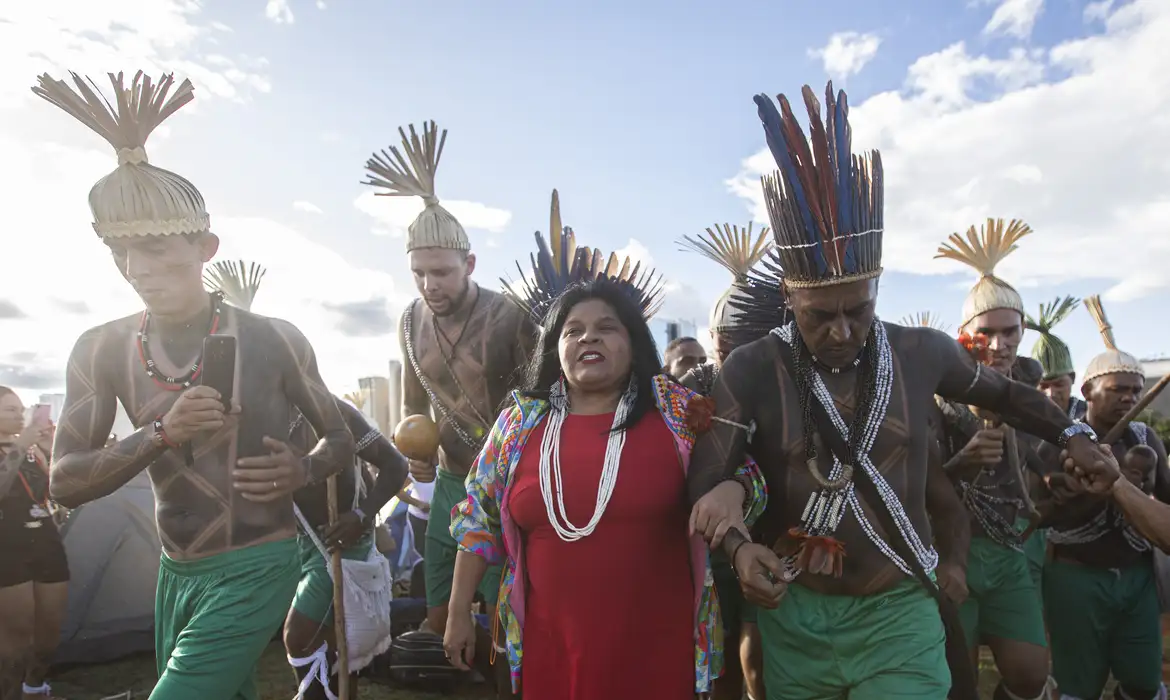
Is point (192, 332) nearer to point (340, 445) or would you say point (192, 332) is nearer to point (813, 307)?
point (340, 445)

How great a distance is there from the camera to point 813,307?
2.56 meters

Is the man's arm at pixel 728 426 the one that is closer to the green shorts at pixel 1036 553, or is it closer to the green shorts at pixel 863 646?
the green shorts at pixel 863 646

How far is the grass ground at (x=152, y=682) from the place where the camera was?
240 inches

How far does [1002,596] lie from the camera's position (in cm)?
409

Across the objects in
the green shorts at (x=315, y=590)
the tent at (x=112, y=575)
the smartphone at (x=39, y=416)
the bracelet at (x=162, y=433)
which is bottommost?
the tent at (x=112, y=575)

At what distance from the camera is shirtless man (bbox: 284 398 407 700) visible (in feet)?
13.2

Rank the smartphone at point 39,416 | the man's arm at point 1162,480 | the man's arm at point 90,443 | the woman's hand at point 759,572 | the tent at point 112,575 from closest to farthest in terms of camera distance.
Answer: the woman's hand at point 759,572 < the man's arm at point 90,443 < the man's arm at point 1162,480 < the smartphone at point 39,416 < the tent at point 112,575

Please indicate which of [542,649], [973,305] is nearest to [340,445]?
[542,649]

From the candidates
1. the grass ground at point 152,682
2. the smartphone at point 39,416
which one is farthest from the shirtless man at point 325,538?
the smartphone at point 39,416

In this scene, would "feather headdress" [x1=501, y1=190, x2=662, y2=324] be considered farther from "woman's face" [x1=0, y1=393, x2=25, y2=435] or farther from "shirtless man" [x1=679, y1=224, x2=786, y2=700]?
"woman's face" [x1=0, y1=393, x2=25, y2=435]

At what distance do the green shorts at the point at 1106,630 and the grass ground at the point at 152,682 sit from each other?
43.8 inches

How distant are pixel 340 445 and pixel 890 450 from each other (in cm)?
213

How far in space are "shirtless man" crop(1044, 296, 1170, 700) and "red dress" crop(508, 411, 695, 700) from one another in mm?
2946

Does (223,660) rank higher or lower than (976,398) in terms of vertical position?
lower
